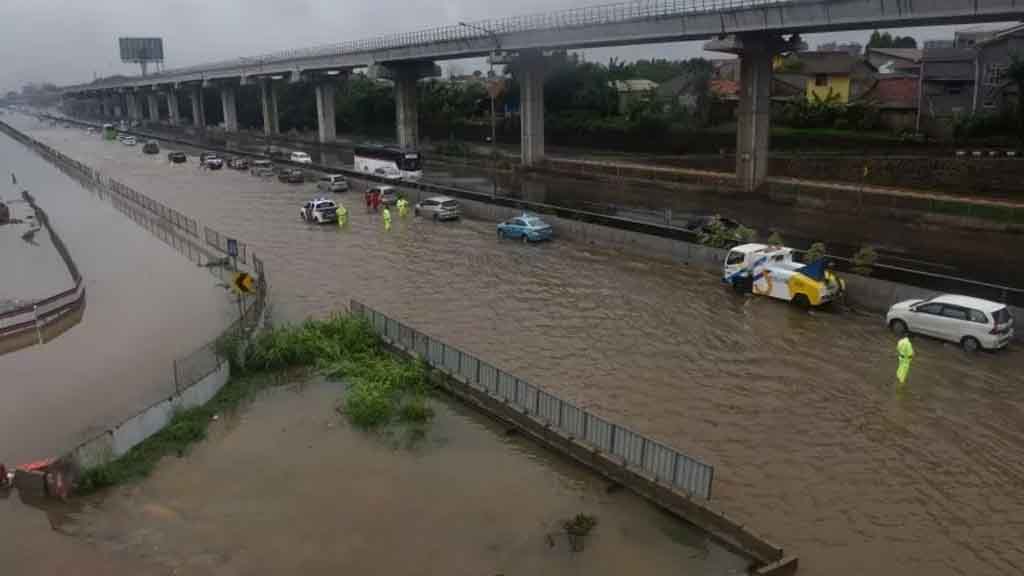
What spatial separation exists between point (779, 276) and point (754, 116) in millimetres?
23925

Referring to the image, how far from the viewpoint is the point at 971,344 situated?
18641 mm

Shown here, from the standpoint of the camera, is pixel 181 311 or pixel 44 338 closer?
pixel 44 338

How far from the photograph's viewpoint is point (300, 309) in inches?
957

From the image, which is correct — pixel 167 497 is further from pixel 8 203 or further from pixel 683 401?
pixel 8 203

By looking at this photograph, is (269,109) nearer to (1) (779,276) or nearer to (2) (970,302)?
(1) (779,276)

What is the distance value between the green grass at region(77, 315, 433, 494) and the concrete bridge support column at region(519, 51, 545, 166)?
4169cm

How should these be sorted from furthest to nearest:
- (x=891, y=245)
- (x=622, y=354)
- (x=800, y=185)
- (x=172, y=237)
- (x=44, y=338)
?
(x=800, y=185) → (x=172, y=237) → (x=891, y=245) → (x=44, y=338) → (x=622, y=354)

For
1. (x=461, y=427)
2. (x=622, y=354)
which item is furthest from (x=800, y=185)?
(x=461, y=427)

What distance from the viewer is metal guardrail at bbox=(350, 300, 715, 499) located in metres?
12.1

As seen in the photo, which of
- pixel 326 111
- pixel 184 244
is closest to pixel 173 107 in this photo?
pixel 326 111

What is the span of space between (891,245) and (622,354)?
17.3m

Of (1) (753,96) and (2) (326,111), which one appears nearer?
(1) (753,96)

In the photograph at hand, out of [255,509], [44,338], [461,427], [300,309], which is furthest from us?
[300,309]

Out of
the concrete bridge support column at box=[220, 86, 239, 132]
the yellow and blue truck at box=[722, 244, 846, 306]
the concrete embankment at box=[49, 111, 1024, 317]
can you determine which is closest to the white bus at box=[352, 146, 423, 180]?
the concrete embankment at box=[49, 111, 1024, 317]
